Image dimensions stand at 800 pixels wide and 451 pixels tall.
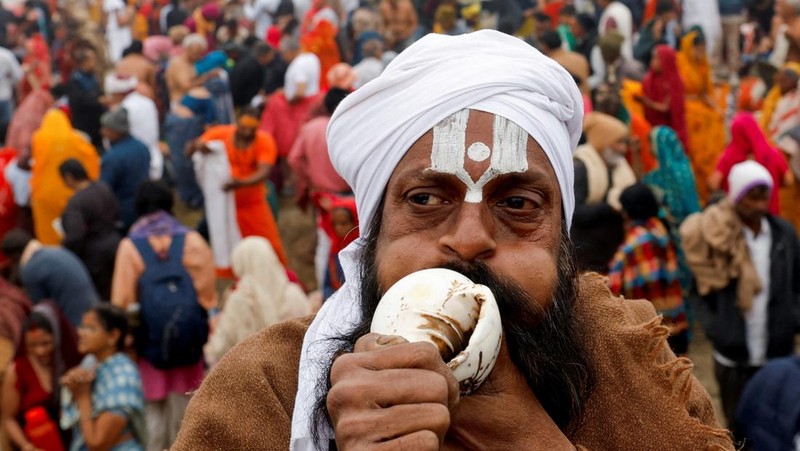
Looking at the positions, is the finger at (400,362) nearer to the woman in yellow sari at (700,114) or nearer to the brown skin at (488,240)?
the brown skin at (488,240)

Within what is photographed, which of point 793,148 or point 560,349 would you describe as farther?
point 793,148

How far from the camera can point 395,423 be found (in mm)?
1529

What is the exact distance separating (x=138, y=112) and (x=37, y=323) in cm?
535

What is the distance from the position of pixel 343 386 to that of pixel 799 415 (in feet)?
12.6

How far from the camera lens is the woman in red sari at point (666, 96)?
37.2ft

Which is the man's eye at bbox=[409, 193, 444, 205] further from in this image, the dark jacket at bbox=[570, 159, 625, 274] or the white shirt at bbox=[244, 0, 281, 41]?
the white shirt at bbox=[244, 0, 281, 41]

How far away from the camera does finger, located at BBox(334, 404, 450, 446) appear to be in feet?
5.00

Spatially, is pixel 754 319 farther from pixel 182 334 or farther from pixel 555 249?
pixel 555 249

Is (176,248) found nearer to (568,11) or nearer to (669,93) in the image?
(669,93)

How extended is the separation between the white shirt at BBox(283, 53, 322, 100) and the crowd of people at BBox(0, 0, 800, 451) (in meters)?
0.03

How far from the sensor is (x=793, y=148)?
961 centimetres

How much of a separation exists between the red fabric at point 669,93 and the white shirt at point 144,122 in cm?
447

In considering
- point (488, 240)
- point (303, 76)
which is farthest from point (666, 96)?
point (488, 240)

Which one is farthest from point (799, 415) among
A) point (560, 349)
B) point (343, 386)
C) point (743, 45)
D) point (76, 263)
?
point (743, 45)
